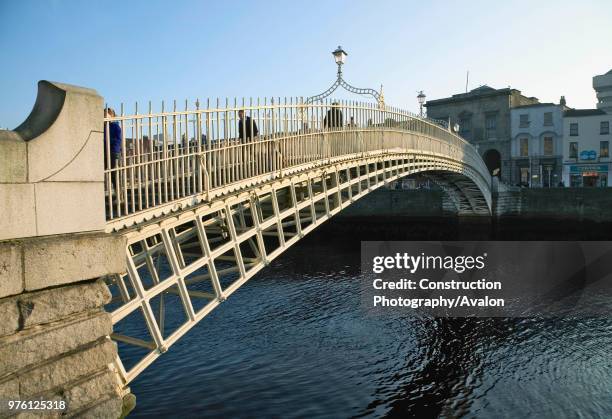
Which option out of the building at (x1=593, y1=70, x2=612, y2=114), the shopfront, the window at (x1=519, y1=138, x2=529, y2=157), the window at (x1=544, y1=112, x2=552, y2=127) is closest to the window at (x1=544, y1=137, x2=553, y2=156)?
the window at (x1=544, y1=112, x2=552, y2=127)

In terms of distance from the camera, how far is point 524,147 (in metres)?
58.4

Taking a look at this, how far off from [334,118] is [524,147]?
50387mm

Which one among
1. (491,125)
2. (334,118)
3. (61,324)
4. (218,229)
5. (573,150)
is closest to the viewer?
(61,324)

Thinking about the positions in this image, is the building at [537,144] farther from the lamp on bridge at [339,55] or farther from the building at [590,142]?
the lamp on bridge at [339,55]

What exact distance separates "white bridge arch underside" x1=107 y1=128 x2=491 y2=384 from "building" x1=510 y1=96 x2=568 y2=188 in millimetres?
33666

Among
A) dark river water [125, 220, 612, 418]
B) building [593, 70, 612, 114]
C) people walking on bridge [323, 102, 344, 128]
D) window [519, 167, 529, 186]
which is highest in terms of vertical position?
building [593, 70, 612, 114]

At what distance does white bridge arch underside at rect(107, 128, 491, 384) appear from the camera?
714cm

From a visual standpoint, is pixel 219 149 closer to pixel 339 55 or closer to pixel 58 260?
pixel 58 260

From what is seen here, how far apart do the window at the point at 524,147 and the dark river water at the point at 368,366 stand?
147 ft

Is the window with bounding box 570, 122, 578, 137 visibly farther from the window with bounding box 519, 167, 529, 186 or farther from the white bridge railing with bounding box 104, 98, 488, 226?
the white bridge railing with bounding box 104, 98, 488, 226

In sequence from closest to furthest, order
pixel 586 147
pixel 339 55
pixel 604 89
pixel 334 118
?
pixel 334 118 → pixel 339 55 → pixel 586 147 → pixel 604 89

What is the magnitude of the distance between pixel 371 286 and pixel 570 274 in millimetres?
9355

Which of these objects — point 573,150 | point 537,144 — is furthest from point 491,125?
point 573,150

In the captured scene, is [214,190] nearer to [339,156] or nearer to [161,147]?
[161,147]
